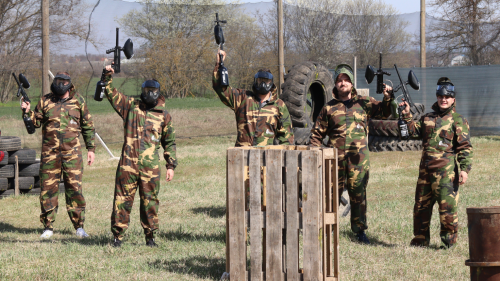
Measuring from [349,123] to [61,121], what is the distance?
145 inches

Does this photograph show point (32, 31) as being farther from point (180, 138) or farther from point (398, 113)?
point (398, 113)

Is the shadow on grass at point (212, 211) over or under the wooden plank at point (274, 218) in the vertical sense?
under

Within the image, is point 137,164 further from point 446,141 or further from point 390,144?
point 390,144

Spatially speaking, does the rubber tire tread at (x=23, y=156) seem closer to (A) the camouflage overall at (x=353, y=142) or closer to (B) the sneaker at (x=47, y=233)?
(B) the sneaker at (x=47, y=233)

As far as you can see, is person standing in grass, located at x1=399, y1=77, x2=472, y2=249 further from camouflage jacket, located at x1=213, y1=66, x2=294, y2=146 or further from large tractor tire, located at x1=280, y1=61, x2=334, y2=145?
large tractor tire, located at x1=280, y1=61, x2=334, y2=145

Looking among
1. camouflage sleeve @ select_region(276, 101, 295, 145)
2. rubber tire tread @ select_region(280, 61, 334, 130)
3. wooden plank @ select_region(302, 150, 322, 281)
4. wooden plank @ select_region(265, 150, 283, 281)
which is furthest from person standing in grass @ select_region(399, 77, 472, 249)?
rubber tire tread @ select_region(280, 61, 334, 130)

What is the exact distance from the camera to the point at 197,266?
5.73m

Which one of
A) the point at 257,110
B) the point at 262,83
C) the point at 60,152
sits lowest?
the point at 60,152

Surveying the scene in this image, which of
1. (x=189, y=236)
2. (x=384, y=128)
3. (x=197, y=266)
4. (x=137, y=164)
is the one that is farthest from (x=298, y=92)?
(x=197, y=266)

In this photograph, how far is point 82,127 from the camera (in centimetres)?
770

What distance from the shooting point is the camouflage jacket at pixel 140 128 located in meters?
6.48

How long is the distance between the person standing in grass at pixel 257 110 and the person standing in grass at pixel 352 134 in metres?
0.49

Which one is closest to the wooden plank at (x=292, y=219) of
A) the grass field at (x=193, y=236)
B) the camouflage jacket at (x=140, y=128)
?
the grass field at (x=193, y=236)

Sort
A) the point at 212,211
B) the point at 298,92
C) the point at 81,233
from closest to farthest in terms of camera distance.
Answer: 1. the point at 81,233
2. the point at 212,211
3. the point at 298,92
